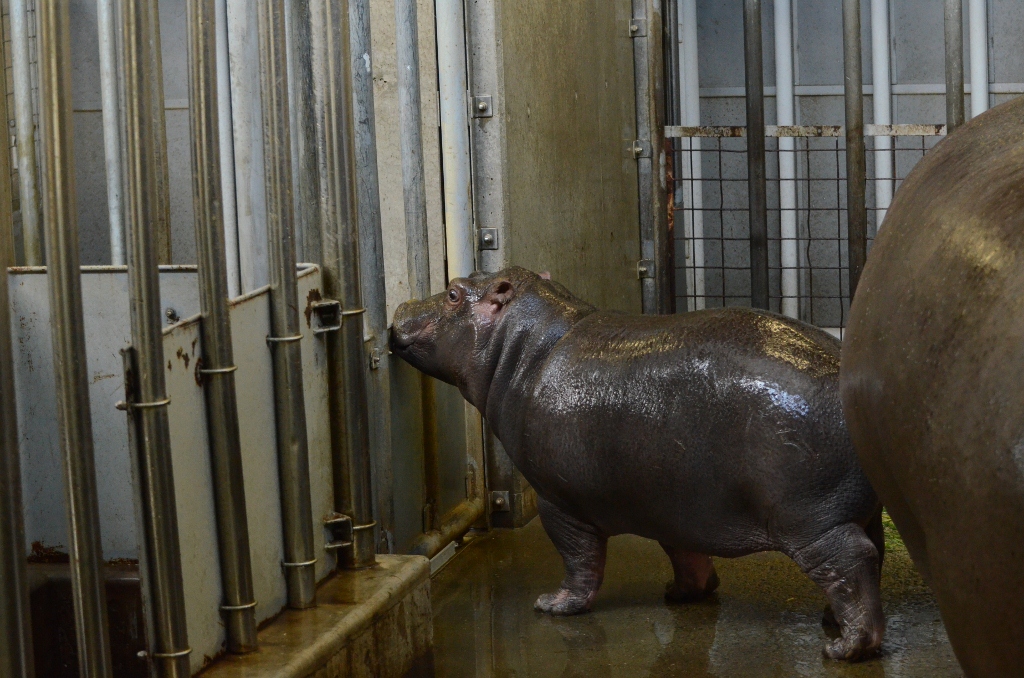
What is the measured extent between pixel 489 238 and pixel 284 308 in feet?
5.12

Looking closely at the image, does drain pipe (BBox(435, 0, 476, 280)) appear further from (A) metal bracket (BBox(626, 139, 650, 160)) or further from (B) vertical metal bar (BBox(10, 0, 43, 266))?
(A) metal bracket (BBox(626, 139, 650, 160))

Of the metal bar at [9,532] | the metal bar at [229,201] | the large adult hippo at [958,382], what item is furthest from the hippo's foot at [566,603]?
the large adult hippo at [958,382]

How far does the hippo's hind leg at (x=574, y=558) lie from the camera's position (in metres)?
3.74

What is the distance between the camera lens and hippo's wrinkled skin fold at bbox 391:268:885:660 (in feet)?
10.5

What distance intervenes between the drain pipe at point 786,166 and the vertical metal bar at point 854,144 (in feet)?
8.05

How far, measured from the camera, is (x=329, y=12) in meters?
3.23

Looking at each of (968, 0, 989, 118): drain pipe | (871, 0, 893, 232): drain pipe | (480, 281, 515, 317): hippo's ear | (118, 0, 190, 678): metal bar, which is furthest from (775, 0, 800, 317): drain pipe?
(118, 0, 190, 678): metal bar

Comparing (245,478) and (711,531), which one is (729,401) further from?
(245,478)

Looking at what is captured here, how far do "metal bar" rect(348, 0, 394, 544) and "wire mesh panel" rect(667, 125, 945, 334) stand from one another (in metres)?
3.86

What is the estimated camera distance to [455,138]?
440cm

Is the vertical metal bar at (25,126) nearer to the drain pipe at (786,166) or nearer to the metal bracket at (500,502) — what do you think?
the metal bracket at (500,502)

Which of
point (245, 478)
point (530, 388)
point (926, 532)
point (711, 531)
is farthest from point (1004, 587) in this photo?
point (530, 388)

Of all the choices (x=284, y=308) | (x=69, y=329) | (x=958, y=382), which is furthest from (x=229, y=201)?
(x=958, y=382)

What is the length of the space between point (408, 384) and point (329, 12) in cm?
141
